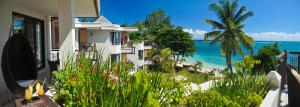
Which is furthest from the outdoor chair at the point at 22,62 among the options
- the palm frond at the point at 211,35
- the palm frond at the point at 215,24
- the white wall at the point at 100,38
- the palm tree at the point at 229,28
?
the palm frond at the point at 215,24

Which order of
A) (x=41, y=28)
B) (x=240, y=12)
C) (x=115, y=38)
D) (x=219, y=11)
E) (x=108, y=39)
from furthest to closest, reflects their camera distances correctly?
(x=219, y=11) → (x=240, y=12) → (x=115, y=38) → (x=108, y=39) → (x=41, y=28)

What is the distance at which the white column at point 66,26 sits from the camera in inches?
190

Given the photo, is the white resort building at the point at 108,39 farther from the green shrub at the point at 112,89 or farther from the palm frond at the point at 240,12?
the green shrub at the point at 112,89

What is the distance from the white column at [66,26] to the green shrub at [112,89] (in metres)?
2.19

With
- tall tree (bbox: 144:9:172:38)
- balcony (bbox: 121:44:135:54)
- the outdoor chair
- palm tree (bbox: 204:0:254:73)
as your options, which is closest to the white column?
the outdoor chair

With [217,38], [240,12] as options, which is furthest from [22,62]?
[240,12]

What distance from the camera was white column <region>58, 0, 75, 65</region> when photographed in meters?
4.83

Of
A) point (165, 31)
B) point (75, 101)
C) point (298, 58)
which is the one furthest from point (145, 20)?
point (75, 101)

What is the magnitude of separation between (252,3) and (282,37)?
153 feet

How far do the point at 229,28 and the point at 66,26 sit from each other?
980 inches

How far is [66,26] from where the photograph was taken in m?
4.89

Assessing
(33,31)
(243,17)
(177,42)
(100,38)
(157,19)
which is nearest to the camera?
(33,31)

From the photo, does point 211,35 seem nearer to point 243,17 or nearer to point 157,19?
point 243,17

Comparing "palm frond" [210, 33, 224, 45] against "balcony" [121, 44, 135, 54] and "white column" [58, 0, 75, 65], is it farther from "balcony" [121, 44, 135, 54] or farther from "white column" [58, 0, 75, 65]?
"white column" [58, 0, 75, 65]
